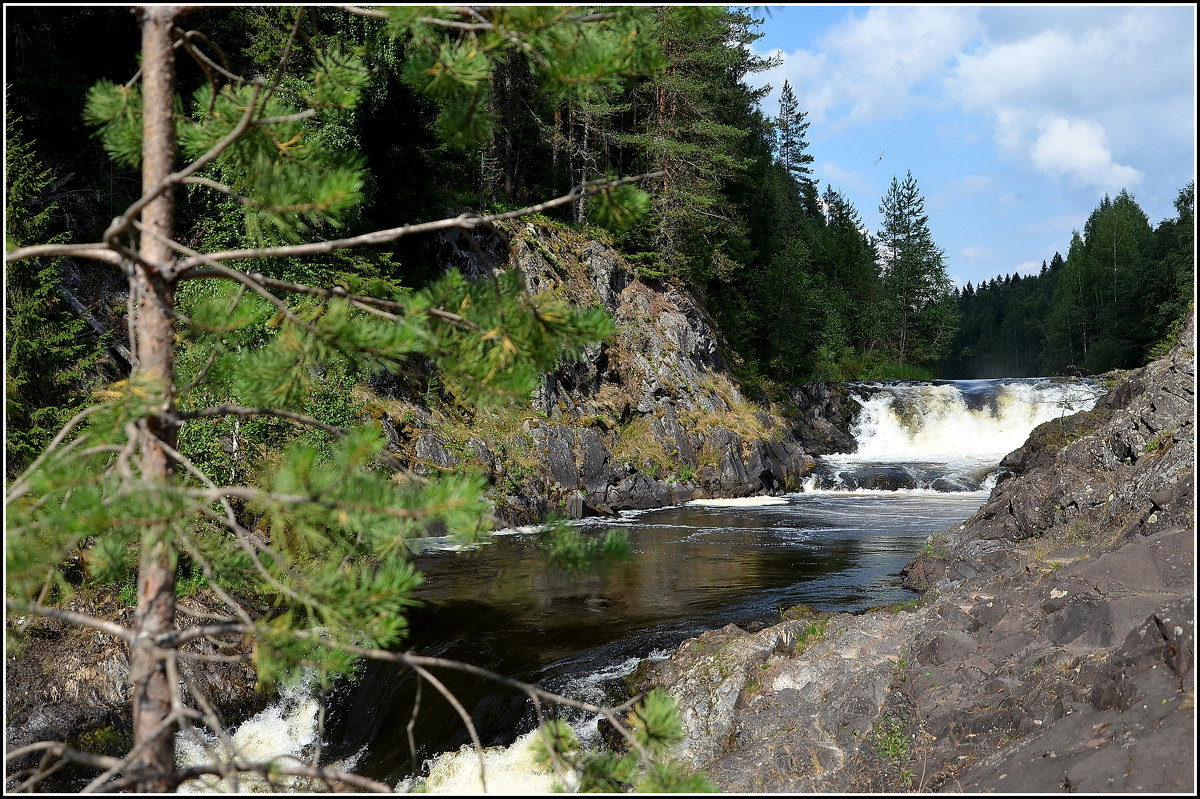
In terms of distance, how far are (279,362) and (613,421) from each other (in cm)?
2110

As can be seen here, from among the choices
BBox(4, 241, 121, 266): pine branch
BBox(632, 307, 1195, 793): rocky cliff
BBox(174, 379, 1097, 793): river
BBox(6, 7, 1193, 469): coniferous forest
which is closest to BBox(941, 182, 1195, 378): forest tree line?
BBox(6, 7, 1193, 469): coniferous forest

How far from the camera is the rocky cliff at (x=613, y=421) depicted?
1975cm

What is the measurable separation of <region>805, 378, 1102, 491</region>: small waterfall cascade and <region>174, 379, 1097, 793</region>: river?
4.13 m

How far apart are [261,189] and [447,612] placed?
9.36m

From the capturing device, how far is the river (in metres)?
8.08

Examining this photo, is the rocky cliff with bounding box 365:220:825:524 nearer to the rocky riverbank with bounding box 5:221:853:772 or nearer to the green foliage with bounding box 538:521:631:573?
the rocky riverbank with bounding box 5:221:853:772

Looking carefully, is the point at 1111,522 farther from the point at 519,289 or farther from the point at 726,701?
the point at 519,289

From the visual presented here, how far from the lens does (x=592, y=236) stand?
29.6 m

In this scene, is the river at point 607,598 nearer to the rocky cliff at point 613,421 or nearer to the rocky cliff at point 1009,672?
the rocky cliff at point 613,421

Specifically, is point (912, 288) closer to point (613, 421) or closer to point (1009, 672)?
point (613, 421)

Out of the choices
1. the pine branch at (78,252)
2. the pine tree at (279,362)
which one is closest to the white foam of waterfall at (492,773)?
the pine tree at (279,362)

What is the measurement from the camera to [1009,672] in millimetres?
5961

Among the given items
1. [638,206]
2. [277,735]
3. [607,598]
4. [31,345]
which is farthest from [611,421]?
[638,206]

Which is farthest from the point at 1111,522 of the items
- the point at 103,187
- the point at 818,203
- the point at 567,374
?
the point at 818,203
